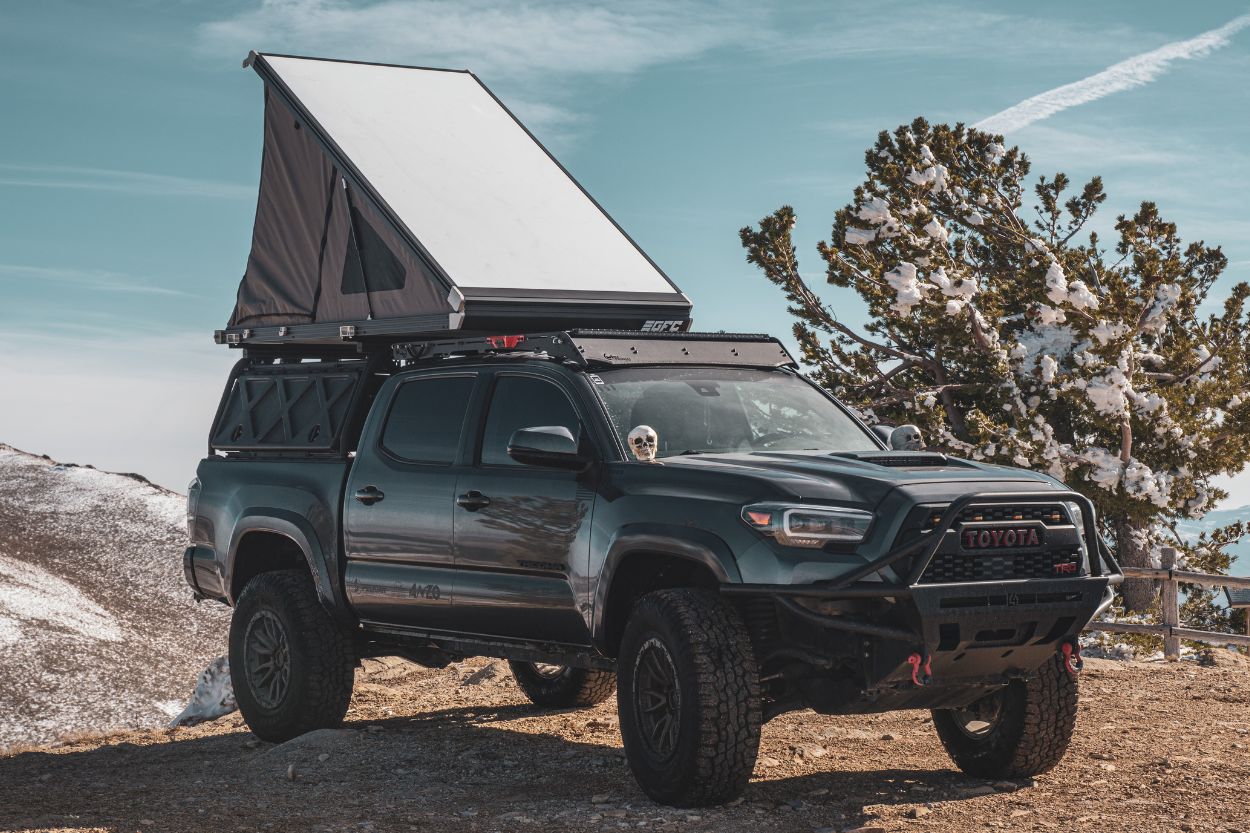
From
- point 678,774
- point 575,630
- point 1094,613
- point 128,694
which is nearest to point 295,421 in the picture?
point 575,630

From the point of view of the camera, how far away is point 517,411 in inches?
305

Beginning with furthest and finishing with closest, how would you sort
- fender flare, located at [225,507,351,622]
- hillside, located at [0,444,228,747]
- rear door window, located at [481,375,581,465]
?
hillside, located at [0,444,228,747], fender flare, located at [225,507,351,622], rear door window, located at [481,375,581,465]

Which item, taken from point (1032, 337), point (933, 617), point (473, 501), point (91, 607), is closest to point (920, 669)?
point (933, 617)

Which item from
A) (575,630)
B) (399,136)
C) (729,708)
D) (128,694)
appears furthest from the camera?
(128,694)

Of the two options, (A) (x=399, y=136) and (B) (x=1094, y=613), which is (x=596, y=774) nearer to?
(B) (x=1094, y=613)

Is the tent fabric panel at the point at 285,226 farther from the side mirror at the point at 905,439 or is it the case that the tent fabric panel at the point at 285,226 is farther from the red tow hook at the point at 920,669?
the red tow hook at the point at 920,669

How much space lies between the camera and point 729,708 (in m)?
6.31

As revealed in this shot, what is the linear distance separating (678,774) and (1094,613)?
199 cm

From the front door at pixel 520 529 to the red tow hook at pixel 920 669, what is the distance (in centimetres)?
169

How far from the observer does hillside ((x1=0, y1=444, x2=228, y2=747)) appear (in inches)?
626

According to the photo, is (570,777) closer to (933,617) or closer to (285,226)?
(933,617)

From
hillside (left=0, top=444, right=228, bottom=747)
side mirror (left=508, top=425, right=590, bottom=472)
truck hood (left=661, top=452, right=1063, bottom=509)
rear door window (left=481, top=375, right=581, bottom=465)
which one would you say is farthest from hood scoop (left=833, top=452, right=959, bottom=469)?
hillside (left=0, top=444, right=228, bottom=747)

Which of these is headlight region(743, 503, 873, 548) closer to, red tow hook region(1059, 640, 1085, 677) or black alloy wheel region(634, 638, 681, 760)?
black alloy wheel region(634, 638, 681, 760)

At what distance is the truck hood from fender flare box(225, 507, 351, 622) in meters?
2.73
